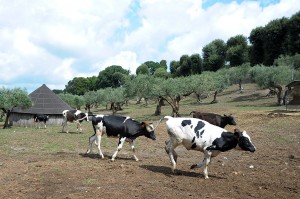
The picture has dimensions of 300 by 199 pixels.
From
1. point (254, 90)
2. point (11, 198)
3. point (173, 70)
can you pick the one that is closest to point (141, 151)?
point (11, 198)

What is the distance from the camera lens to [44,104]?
155ft

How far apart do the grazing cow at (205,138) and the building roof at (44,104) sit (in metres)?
36.2

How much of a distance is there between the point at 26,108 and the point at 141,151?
28772 mm

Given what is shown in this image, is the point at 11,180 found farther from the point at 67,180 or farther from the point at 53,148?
the point at 53,148

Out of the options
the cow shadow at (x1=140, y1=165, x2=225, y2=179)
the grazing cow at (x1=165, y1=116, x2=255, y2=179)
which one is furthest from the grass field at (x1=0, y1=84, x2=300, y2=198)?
the grazing cow at (x1=165, y1=116, x2=255, y2=179)

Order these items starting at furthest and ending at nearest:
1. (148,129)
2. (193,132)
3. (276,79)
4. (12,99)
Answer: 1. (276,79)
2. (12,99)
3. (148,129)
4. (193,132)

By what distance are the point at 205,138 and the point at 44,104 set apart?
38722 millimetres

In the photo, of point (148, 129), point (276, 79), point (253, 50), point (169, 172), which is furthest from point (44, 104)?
point (253, 50)

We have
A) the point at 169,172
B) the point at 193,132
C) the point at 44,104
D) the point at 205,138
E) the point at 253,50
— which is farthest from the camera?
the point at 253,50

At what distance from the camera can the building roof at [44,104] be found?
4606cm

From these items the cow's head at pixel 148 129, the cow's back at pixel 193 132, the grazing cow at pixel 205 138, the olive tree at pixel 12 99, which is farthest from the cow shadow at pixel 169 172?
the olive tree at pixel 12 99

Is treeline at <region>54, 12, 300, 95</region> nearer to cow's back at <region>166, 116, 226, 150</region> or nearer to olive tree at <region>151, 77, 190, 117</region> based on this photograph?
olive tree at <region>151, 77, 190, 117</region>

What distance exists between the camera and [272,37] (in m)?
83.7

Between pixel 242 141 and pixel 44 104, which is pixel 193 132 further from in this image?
pixel 44 104
